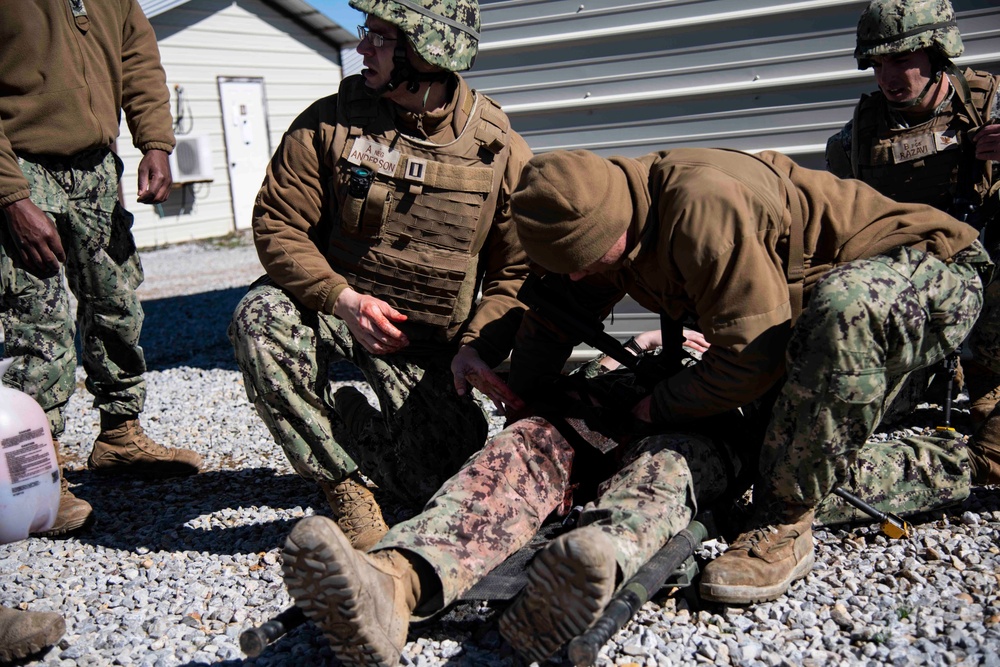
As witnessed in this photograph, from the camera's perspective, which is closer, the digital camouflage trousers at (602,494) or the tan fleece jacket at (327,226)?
the digital camouflage trousers at (602,494)

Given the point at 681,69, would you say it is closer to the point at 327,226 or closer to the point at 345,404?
the point at 327,226

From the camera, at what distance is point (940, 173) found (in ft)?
14.0

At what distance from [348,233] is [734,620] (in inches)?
82.3

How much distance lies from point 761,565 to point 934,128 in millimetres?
2604

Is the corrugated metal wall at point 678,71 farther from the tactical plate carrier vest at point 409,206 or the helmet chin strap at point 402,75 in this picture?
the helmet chin strap at point 402,75

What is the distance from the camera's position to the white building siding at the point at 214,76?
15.1 meters

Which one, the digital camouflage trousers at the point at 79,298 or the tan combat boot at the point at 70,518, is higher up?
the digital camouflage trousers at the point at 79,298

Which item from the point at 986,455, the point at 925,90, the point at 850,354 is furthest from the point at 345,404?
the point at 925,90

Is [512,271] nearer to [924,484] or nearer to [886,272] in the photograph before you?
[886,272]

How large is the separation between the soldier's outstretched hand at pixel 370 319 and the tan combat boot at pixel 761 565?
142cm

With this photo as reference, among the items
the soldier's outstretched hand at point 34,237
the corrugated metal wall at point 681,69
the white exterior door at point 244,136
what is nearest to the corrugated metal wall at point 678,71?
the corrugated metal wall at point 681,69

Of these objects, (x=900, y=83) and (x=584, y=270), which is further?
(x=900, y=83)

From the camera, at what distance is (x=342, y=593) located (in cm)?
210

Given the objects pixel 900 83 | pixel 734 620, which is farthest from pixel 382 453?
pixel 900 83
